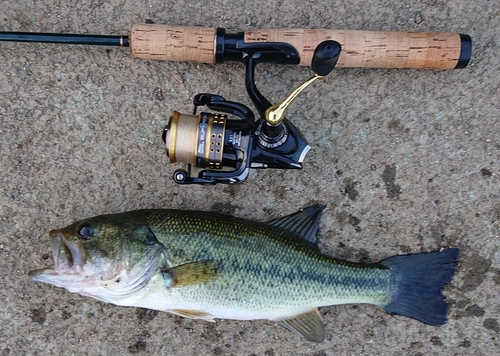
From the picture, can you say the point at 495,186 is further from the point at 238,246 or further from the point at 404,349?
the point at 238,246

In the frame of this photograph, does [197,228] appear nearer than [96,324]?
Yes

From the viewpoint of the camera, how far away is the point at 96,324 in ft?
8.42

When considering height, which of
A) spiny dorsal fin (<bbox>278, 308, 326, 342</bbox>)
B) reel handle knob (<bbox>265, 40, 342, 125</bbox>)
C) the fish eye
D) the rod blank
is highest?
the rod blank

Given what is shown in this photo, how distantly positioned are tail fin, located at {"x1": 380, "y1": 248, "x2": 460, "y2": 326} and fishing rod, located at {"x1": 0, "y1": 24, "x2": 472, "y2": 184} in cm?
88

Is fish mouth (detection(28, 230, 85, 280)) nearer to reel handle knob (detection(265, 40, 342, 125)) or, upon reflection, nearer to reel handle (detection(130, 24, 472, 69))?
reel handle (detection(130, 24, 472, 69))

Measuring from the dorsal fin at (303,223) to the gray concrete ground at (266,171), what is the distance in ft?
0.53

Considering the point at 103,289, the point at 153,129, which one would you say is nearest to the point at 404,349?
the point at 103,289

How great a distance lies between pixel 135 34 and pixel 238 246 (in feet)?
4.39

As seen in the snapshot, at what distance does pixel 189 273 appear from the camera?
2131 millimetres

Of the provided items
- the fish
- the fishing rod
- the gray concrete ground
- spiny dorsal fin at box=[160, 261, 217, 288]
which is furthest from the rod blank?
spiny dorsal fin at box=[160, 261, 217, 288]

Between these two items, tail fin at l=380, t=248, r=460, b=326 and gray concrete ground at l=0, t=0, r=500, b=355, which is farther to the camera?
gray concrete ground at l=0, t=0, r=500, b=355

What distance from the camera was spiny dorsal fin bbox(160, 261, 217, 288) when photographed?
83.8 inches

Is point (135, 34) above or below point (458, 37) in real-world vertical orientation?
below

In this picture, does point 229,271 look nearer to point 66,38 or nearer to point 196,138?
point 196,138
